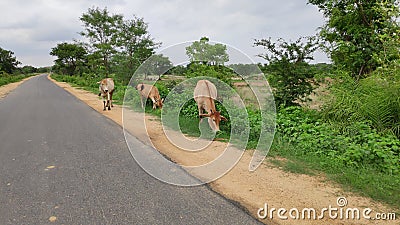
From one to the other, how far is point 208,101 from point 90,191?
379 centimetres

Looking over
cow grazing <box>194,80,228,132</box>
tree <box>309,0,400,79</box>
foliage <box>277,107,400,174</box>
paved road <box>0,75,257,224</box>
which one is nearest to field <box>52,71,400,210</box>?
foliage <box>277,107,400,174</box>

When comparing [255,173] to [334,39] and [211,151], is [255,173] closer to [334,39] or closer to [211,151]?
[211,151]

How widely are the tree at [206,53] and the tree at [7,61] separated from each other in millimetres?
52020

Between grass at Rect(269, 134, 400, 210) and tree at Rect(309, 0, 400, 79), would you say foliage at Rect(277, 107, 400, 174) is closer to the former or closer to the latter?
grass at Rect(269, 134, 400, 210)

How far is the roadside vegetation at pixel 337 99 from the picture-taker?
4262 mm

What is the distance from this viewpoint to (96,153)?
499 centimetres

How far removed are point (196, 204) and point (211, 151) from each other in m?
2.09

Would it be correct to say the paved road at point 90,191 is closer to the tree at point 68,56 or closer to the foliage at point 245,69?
the foliage at point 245,69

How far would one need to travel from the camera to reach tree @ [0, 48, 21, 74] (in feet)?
159

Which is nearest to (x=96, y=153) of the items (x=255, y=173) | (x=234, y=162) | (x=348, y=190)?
(x=234, y=162)

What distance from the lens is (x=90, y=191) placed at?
3.41 metres

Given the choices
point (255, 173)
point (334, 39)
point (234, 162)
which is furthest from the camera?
point (334, 39)

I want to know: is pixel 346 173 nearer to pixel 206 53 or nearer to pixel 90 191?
pixel 90 191

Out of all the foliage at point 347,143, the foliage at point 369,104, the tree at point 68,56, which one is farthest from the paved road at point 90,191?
the tree at point 68,56
